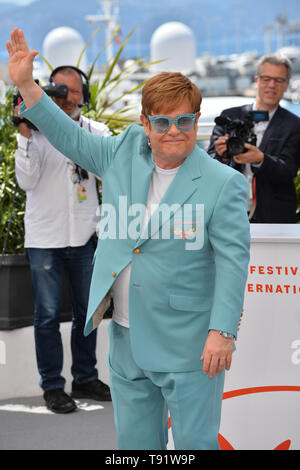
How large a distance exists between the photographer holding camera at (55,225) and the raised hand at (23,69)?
1419 millimetres

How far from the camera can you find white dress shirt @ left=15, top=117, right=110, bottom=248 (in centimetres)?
345

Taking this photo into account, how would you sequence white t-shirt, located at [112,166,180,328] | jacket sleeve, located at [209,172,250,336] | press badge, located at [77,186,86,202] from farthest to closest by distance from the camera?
A: press badge, located at [77,186,86,202] → white t-shirt, located at [112,166,180,328] → jacket sleeve, located at [209,172,250,336]

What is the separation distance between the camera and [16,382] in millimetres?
3865

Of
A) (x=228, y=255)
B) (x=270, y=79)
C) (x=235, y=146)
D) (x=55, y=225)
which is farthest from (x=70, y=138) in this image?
(x=270, y=79)

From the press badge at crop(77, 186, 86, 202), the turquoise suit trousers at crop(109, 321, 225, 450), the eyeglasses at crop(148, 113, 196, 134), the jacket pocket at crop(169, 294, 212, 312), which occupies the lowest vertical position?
the turquoise suit trousers at crop(109, 321, 225, 450)

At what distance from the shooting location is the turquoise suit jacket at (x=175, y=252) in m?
1.79

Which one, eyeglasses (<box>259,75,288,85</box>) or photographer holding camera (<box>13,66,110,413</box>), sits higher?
eyeglasses (<box>259,75,288,85</box>)

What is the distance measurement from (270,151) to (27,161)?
3.88 ft

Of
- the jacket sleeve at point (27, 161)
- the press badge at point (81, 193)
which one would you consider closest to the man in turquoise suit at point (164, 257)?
the jacket sleeve at point (27, 161)

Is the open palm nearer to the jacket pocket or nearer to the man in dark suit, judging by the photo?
the jacket pocket

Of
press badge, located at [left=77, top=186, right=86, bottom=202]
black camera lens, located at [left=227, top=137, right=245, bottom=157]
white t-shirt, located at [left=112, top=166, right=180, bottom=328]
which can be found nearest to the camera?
white t-shirt, located at [left=112, top=166, right=180, bottom=328]

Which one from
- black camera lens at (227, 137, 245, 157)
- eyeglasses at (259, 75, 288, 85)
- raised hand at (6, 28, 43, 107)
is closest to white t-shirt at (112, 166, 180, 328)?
raised hand at (6, 28, 43, 107)

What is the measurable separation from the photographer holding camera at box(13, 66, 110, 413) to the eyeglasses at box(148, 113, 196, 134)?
166 cm

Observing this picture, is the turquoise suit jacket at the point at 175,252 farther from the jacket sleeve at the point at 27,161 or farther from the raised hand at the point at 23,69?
the jacket sleeve at the point at 27,161
